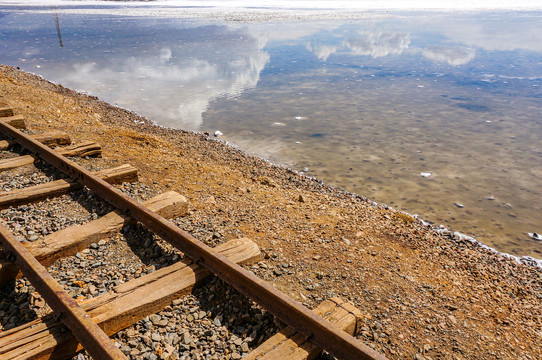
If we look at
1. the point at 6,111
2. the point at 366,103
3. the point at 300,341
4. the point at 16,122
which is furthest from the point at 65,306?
the point at 366,103

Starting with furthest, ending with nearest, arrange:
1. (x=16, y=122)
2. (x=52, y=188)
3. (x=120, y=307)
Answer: (x=16, y=122) → (x=52, y=188) → (x=120, y=307)

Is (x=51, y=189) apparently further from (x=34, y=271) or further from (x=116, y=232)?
(x=34, y=271)

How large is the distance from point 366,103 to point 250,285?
1266 cm

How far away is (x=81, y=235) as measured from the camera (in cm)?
388

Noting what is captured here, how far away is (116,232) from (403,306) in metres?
2.93

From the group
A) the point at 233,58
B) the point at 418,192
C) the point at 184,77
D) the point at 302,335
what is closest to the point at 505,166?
the point at 418,192

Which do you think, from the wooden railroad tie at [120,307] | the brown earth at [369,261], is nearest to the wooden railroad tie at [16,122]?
the brown earth at [369,261]

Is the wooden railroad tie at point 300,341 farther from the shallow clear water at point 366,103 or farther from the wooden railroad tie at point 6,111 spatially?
the wooden railroad tie at point 6,111

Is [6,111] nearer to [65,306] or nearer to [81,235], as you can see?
[81,235]

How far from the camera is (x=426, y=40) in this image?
1250 inches

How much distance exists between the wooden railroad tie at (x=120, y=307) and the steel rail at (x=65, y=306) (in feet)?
0.32

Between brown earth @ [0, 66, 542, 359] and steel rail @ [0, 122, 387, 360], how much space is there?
1.58 ft

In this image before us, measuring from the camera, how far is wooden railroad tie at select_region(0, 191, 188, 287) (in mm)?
3514

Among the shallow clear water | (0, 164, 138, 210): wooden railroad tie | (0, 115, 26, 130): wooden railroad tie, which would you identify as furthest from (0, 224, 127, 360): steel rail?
the shallow clear water
